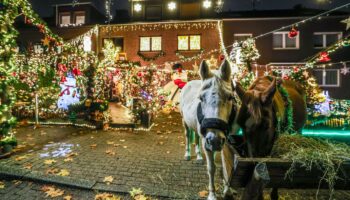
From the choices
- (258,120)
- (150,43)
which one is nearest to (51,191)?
(258,120)

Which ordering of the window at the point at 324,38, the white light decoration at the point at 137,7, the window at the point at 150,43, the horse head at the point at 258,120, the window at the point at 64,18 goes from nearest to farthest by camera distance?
1. the horse head at the point at 258,120
2. the window at the point at 324,38
3. the window at the point at 150,43
4. the white light decoration at the point at 137,7
5. the window at the point at 64,18

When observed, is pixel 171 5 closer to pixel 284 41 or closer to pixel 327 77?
pixel 284 41

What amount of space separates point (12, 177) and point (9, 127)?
207 centimetres

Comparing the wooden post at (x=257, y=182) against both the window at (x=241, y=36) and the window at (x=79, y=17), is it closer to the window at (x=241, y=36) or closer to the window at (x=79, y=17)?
the window at (x=241, y=36)

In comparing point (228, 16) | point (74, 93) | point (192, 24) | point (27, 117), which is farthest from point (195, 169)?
point (228, 16)

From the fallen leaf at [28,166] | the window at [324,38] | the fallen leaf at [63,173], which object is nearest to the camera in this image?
the fallen leaf at [63,173]

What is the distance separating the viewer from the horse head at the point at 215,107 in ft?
8.61

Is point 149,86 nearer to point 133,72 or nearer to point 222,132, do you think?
point 133,72

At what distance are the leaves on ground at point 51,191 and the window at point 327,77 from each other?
988 inches

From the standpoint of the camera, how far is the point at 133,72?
11375 mm

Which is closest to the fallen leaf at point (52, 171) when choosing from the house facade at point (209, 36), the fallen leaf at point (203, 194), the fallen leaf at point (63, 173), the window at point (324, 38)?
the fallen leaf at point (63, 173)

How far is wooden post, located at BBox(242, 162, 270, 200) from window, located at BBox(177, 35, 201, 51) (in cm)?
2170

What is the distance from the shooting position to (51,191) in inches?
182

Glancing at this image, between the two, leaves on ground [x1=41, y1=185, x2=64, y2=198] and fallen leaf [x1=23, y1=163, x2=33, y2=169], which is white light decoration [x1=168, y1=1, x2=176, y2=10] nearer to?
fallen leaf [x1=23, y1=163, x2=33, y2=169]
